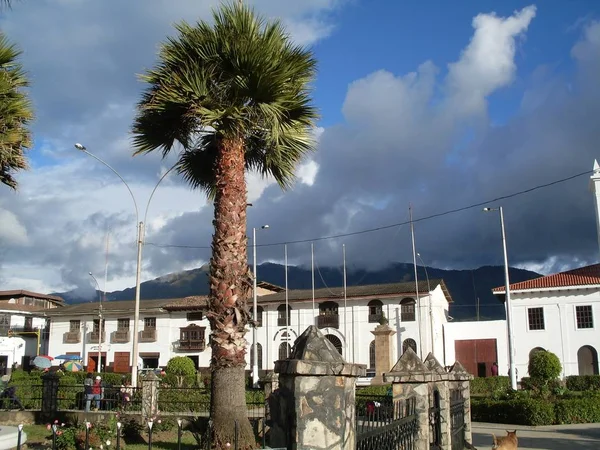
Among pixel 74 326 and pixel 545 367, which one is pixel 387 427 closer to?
pixel 545 367

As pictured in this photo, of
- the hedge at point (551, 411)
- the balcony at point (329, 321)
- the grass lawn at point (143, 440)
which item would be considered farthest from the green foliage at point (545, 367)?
the grass lawn at point (143, 440)

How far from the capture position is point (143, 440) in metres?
16.6

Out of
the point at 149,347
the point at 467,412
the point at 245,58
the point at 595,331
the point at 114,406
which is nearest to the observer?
the point at 245,58

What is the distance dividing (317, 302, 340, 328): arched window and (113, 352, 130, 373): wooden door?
18.1 metres

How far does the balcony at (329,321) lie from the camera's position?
51.3 metres

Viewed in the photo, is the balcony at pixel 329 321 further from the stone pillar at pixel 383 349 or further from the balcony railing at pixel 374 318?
the stone pillar at pixel 383 349

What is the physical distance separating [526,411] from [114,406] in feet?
45.5

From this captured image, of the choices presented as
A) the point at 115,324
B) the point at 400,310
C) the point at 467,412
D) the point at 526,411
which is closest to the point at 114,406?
the point at 467,412

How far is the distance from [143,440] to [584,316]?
36.6 metres

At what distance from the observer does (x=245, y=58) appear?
1252cm

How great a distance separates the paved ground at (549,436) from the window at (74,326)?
150 ft

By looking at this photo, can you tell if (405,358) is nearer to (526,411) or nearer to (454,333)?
(526,411)

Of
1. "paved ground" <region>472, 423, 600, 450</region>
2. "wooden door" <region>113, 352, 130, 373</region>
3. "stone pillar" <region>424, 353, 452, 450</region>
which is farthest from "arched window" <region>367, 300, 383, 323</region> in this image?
"stone pillar" <region>424, 353, 452, 450</region>

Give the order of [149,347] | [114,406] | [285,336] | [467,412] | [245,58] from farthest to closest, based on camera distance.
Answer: [149,347]
[285,336]
[114,406]
[467,412]
[245,58]
